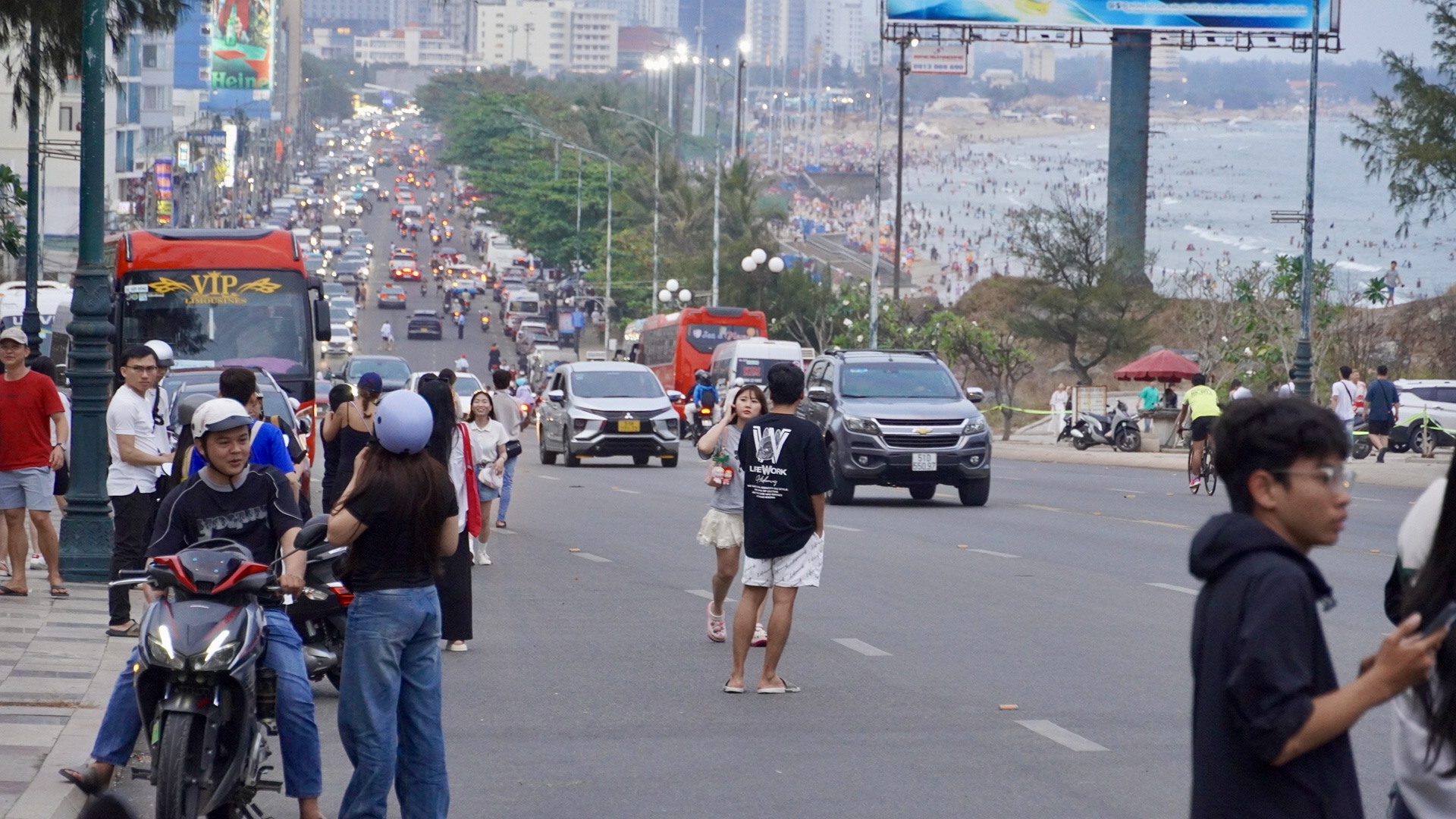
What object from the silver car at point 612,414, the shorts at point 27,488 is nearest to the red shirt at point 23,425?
the shorts at point 27,488

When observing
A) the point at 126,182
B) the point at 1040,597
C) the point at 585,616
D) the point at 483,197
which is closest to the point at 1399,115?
the point at 1040,597

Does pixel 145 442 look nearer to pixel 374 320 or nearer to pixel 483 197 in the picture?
pixel 374 320

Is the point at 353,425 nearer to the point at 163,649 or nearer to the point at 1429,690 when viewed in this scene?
the point at 163,649

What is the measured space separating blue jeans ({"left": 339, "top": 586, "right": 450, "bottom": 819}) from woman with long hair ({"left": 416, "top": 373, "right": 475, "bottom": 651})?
3.32m

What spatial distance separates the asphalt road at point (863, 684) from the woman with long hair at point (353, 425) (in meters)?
1.39

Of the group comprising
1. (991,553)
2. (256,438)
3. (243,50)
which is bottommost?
(991,553)

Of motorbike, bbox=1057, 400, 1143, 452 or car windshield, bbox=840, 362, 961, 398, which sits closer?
car windshield, bbox=840, 362, 961, 398

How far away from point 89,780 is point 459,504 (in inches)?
163

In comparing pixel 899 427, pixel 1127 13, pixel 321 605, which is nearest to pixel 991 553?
pixel 899 427

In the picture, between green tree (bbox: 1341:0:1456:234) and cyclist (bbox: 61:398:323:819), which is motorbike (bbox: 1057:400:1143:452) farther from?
cyclist (bbox: 61:398:323:819)

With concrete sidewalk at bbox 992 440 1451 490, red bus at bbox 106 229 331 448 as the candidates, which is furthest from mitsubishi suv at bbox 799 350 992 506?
concrete sidewalk at bbox 992 440 1451 490

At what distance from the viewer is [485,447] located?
16.7 meters

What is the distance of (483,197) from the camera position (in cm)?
14688

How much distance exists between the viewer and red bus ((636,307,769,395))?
175 ft
